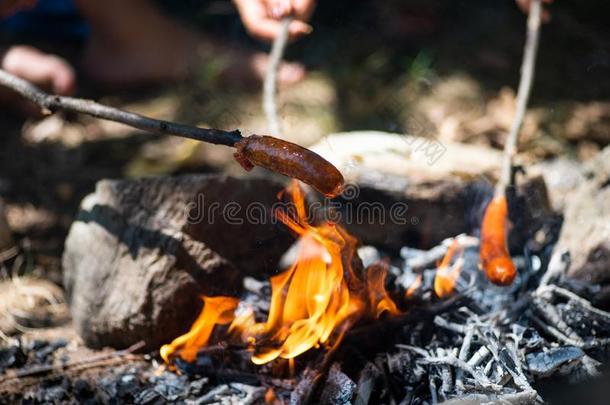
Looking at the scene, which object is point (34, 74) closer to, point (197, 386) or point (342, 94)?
point (342, 94)

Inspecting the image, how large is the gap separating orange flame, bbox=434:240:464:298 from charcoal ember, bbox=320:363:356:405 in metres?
Answer: 0.72

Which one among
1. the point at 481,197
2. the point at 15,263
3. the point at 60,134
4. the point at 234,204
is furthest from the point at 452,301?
the point at 60,134

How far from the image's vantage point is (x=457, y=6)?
5.57 meters

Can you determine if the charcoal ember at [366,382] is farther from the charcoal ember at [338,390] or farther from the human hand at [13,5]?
the human hand at [13,5]

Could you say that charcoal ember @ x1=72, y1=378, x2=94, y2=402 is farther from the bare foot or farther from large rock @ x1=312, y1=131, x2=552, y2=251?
the bare foot

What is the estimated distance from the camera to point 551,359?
7.66 ft

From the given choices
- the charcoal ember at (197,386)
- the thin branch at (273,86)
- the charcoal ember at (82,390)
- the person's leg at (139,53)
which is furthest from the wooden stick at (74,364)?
the person's leg at (139,53)

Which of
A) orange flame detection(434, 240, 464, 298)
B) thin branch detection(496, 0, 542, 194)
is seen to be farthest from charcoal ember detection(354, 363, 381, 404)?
thin branch detection(496, 0, 542, 194)

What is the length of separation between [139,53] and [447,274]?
12.4 ft

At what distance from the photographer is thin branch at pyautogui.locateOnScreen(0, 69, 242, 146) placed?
2.01m

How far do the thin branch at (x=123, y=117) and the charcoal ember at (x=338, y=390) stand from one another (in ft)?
3.47

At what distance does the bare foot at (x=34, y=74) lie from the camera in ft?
15.9

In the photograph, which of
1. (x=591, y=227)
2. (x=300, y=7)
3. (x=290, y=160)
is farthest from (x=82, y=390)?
(x=300, y=7)

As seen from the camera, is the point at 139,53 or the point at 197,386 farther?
the point at 139,53
